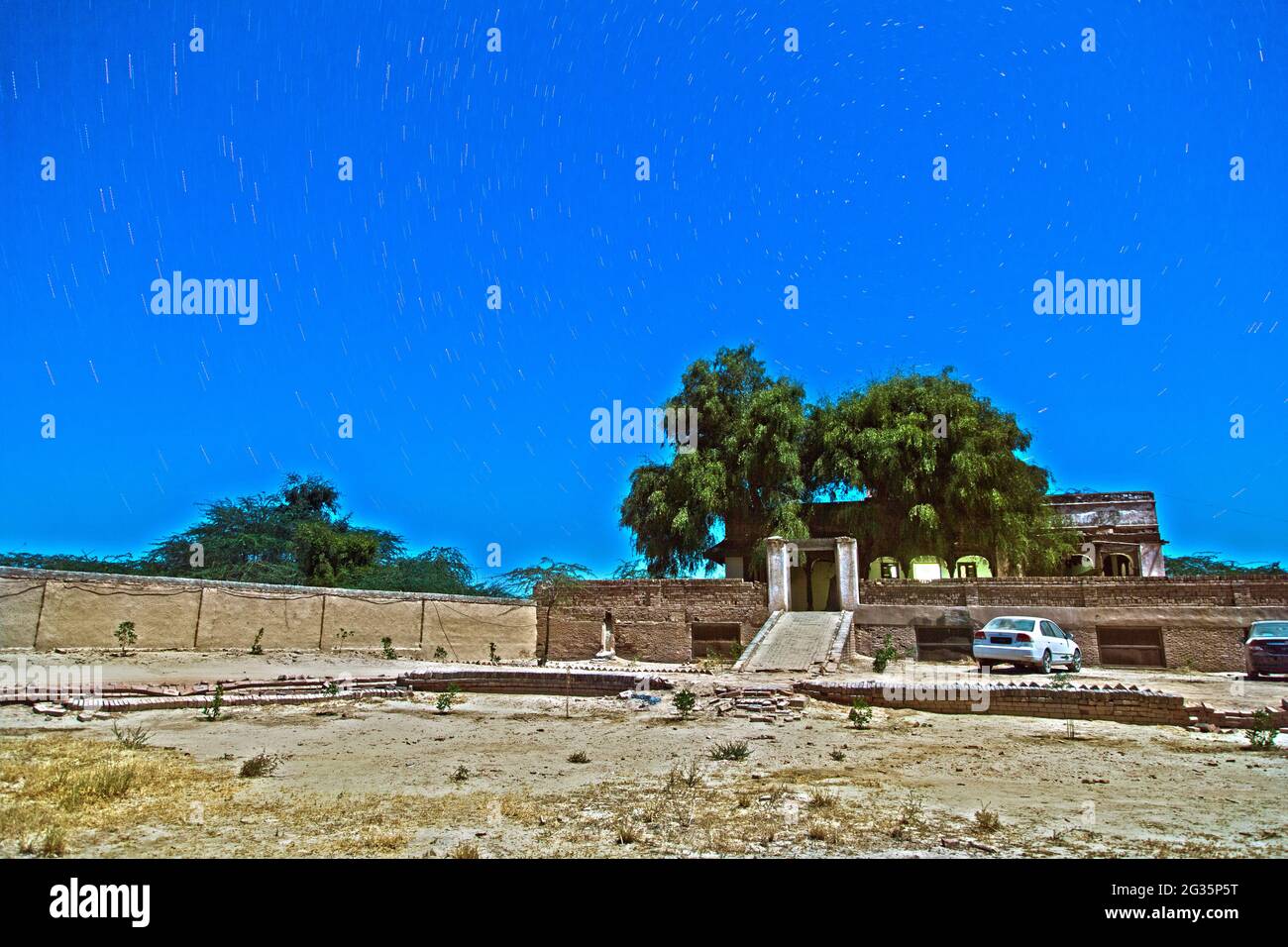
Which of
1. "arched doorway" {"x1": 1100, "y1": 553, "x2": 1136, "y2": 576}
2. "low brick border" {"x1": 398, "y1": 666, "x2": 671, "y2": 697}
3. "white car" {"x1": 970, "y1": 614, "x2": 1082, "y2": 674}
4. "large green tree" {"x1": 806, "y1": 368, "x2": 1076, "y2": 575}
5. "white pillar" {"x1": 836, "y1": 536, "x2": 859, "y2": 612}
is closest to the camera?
"low brick border" {"x1": 398, "y1": 666, "x2": 671, "y2": 697}

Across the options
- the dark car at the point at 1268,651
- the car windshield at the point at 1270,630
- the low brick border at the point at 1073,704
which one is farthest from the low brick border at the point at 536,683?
the car windshield at the point at 1270,630

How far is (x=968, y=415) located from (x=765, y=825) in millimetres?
30349

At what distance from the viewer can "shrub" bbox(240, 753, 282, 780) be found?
7.96m

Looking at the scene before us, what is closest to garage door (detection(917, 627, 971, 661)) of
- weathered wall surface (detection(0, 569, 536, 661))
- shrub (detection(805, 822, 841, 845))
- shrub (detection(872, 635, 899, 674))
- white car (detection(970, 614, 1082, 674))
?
shrub (detection(872, 635, 899, 674))

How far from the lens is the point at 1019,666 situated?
19781 millimetres

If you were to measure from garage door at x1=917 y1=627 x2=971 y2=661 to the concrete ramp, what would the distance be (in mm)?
2331

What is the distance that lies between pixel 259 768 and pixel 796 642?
17249 millimetres

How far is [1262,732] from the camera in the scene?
10398 mm

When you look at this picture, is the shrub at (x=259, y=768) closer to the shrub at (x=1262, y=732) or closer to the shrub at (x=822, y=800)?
the shrub at (x=822, y=800)

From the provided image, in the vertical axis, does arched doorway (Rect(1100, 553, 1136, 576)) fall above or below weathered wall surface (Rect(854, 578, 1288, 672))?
above

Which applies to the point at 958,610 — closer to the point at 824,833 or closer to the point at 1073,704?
the point at 1073,704

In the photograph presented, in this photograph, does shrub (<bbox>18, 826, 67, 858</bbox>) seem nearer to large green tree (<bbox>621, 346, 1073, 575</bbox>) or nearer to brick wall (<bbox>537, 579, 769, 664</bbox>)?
brick wall (<bbox>537, 579, 769, 664</bbox>)
